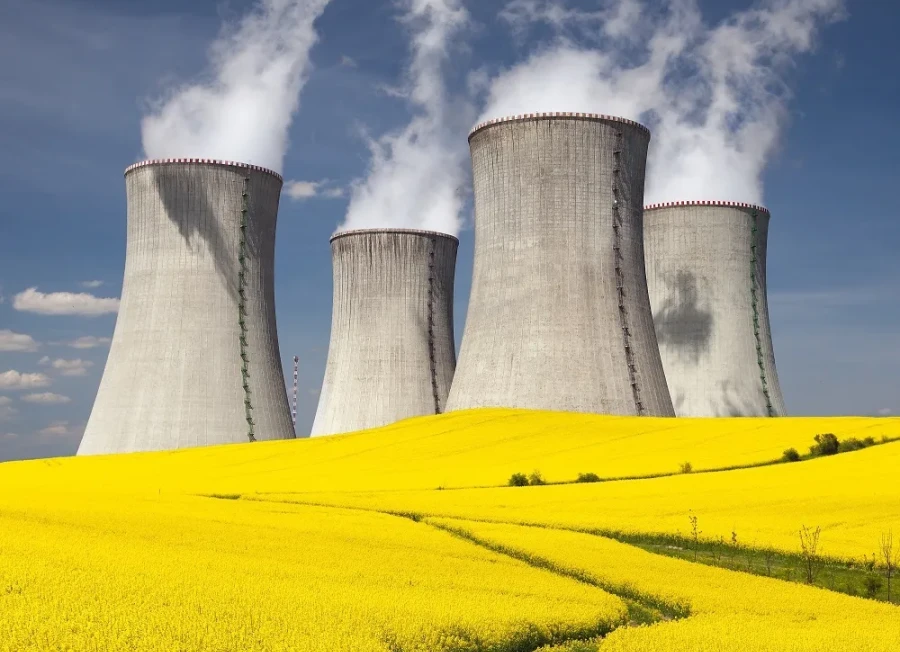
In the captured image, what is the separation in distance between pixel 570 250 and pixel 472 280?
401 centimetres

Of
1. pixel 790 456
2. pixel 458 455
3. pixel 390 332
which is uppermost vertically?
pixel 390 332

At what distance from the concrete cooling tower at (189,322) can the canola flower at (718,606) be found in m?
19.3

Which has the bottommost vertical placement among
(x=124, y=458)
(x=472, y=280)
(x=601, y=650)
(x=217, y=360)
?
(x=601, y=650)

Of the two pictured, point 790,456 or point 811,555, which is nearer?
point 811,555

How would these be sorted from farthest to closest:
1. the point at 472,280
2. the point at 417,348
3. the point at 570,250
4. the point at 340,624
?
the point at 417,348 → the point at 472,280 → the point at 570,250 → the point at 340,624

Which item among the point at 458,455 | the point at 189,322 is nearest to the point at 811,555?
the point at 458,455

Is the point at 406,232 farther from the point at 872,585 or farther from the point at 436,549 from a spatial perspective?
the point at 872,585

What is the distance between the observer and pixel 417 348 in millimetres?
42781

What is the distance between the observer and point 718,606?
11258 millimetres

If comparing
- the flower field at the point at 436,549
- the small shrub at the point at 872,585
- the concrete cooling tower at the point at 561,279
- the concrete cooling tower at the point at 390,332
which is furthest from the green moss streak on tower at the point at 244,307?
the small shrub at the point at 872,585

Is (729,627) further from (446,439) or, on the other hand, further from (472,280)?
(472,280)

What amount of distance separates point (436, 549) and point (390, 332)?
28145 mm

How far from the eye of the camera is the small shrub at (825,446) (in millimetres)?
30016

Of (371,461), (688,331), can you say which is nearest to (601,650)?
(371,461)
